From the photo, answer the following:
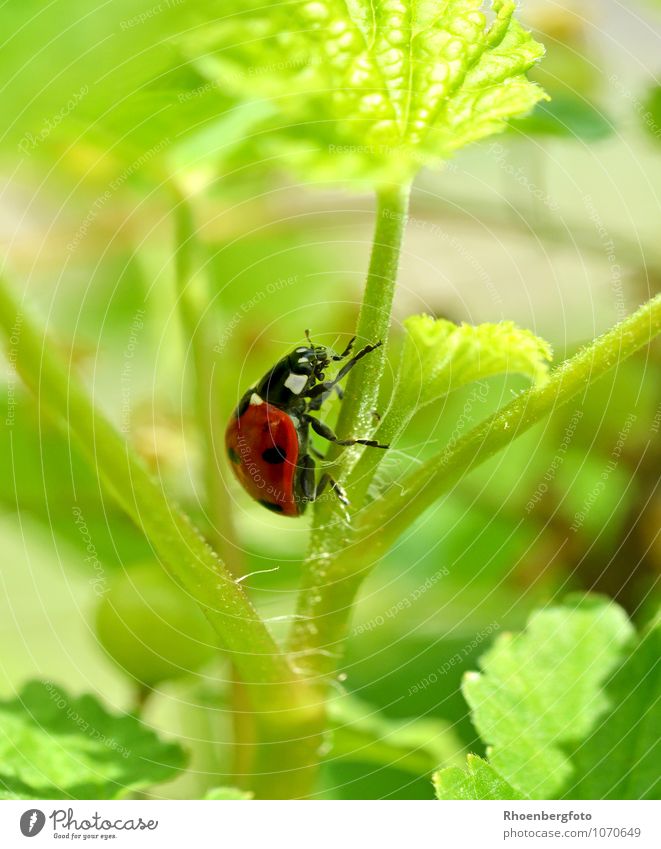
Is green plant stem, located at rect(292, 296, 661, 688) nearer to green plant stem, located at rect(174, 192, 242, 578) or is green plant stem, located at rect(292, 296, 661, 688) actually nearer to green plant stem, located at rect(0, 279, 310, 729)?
green plant stem, located at rect(0, 279, 310, 729)

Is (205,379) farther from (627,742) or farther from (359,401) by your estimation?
(627,742)

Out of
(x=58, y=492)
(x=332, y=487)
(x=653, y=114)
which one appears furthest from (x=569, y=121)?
(x=58, y=492)

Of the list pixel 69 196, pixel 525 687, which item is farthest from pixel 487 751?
pixel 69 196

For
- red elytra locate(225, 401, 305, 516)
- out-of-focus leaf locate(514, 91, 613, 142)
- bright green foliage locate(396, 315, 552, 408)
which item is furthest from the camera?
out-of-focus leaf locate(514, 91, 613, 142)

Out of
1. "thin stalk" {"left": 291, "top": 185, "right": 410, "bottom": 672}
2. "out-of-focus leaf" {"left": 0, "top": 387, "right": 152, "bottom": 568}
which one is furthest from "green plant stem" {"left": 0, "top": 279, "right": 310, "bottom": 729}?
"out-of-focus leaf" {"left": 0, "top": 387, "right": 152, "bottom": 568}

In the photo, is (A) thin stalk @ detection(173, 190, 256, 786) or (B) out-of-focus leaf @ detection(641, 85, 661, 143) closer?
(A) thin stalk @ detection(173, 190, 256, 786)
